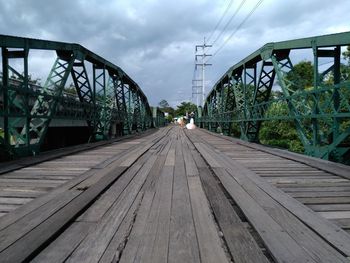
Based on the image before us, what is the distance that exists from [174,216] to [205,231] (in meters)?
0.50

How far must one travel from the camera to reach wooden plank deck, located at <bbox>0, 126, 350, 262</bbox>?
99.7 inches

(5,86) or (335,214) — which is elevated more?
(5,86)

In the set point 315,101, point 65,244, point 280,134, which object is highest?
point 315,101

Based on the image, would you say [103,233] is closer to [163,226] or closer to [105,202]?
[163,226]

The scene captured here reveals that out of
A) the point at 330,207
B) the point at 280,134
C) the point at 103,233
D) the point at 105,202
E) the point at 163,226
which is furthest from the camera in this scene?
the point at 280,134

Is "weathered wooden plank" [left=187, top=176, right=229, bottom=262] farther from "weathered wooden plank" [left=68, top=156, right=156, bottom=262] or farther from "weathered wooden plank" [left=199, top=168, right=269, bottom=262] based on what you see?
"weathered wooden plank" [left=68, top=156, right=156, bottom=262]

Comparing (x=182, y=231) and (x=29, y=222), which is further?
(x=29, y=222)

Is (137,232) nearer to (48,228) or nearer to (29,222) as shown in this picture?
(48,228)

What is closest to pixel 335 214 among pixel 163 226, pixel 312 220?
pixel 312 220

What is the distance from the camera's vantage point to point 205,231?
2.95m

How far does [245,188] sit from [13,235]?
2847 mm

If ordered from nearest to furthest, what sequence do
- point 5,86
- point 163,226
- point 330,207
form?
point 163,226 → point 330,207 → point 5,86

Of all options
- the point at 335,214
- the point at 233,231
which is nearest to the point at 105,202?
the point at 233,231

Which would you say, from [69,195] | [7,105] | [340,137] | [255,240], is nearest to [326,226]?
[255,240]
